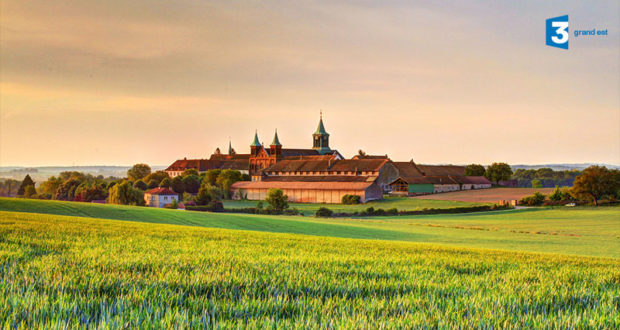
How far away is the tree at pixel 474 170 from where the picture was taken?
584ft

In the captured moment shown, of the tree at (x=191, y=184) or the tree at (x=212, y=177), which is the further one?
the tree at (x=212, y=177)

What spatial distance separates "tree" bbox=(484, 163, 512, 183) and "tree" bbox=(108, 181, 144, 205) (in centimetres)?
12839

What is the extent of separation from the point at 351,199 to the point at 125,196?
152ft

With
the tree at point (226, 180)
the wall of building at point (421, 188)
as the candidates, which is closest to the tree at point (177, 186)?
the tree at point (226, 180)

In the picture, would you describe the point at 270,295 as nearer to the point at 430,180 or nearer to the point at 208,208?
the point at 208,208

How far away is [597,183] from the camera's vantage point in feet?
277

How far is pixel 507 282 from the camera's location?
935 cm

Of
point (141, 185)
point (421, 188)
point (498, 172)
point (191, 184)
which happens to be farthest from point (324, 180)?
point (498, 172)

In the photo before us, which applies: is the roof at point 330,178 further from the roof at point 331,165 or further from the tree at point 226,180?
the tree at point 226,180

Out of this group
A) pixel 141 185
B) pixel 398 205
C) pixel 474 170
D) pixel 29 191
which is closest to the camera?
pixel 398 205

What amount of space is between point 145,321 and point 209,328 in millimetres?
672

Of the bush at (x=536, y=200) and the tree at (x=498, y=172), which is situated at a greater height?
the tree at (x=498, y=172)

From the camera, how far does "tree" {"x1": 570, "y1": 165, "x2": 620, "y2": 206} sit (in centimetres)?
8450

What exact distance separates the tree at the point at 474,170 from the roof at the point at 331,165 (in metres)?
46.9
